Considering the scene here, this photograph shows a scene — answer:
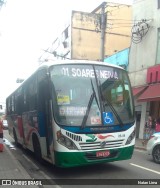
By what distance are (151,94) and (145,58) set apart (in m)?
3.45

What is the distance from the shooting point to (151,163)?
11375 mm

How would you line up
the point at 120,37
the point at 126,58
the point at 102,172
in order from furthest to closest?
the point at 120,37, the point at 126,58, the point at 102,172

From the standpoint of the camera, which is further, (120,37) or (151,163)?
(120,37)

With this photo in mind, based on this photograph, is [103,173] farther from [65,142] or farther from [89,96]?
[89,96]

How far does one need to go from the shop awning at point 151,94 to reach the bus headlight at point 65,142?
10.7 m

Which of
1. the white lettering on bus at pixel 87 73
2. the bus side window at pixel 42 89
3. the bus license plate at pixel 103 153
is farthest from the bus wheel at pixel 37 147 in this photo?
the white lettering on bus at pixel 87 73

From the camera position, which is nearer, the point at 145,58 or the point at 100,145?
the point at 100,145

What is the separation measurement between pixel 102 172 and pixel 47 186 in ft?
6.35

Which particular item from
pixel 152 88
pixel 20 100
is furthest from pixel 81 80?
pixel 152 88

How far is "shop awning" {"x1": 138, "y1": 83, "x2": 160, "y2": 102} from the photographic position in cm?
1831

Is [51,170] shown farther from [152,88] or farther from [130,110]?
[152,88]

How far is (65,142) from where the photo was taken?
820 centimetres

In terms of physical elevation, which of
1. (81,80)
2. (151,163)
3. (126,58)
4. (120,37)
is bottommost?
(151,163)

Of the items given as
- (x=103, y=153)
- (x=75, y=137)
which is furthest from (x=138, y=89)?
(x=75, y=137)
